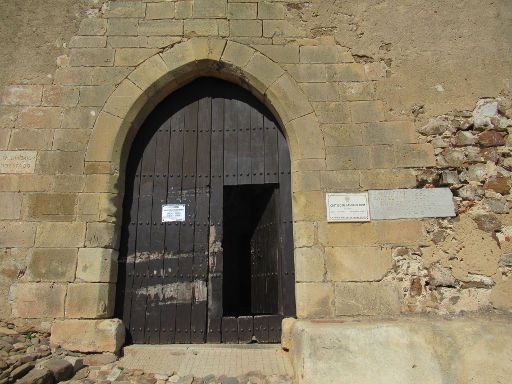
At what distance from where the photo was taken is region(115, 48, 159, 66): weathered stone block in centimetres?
381

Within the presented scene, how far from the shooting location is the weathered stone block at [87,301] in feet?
10.6

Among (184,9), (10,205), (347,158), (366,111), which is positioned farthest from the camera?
(184,9)

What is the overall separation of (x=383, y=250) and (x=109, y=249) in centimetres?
239

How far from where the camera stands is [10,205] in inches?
136

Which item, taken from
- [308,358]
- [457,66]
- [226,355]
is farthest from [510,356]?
[457,66]

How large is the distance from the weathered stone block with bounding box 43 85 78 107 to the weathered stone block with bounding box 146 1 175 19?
1084 millimetres

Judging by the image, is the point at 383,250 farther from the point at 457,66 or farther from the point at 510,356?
the point at 457,66

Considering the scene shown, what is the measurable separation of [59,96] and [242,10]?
2001mm

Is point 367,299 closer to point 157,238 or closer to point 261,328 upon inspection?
point 261,328

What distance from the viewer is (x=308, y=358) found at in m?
2.74

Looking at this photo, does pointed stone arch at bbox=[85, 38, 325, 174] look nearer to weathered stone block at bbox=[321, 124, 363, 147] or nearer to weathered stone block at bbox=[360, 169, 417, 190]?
weathered stone block at bbox=[321, 124, 363, 147]

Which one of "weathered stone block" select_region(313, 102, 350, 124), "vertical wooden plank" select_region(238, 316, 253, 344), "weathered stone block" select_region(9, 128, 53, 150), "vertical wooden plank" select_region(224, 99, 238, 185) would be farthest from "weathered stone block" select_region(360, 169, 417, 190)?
"weathered stone block" select_region(9, 128, 53, 150)

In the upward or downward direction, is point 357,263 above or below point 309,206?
below

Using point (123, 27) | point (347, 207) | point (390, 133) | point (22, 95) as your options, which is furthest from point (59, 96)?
point (390, 133)
